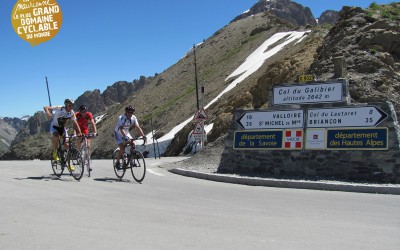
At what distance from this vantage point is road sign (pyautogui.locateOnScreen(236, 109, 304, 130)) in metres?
Answer: 12.2

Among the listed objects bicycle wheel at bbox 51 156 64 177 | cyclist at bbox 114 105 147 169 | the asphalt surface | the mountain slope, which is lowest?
the asphalt surface

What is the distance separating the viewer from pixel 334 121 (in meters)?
11.5

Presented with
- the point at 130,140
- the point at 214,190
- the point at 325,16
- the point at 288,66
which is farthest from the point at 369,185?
the point at 325,16

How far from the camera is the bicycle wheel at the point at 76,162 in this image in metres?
10.5

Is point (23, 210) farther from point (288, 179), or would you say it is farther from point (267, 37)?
point (267, 37)

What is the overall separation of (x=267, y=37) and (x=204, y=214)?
215ft

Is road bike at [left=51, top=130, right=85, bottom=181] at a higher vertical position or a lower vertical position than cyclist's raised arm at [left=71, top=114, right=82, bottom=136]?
lower

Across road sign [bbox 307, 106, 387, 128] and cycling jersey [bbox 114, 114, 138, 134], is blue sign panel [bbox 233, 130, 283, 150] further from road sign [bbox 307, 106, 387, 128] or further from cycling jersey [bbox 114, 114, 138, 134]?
cycling jersey [bbox 114, 114, 138, 134]

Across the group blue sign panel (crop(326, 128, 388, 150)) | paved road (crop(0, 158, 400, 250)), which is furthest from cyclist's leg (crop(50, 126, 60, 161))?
blue sign panel (crop(326, 128, 388, 150))

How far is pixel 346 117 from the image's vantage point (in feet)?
37.0

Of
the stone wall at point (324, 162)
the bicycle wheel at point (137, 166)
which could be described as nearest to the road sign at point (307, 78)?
the stone wall at point (324, 162)

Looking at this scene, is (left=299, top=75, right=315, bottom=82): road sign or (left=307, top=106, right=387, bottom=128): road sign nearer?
(left=307, top=106, right=387, bottom=128): road sign

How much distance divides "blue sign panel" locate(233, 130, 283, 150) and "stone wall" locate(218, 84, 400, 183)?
0.14m

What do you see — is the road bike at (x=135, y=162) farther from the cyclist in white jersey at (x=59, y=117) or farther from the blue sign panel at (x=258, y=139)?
the blue sign panel at (x=258, y=139)
